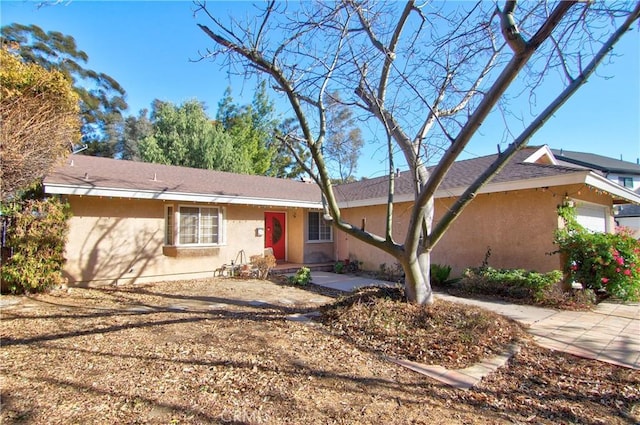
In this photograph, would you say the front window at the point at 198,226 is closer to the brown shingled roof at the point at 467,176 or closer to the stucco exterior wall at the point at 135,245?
the stucco exterior wall at the point at 135,245

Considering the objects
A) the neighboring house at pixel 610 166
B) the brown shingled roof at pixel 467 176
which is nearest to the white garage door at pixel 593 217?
the brown shingled roof at pixel 467 176

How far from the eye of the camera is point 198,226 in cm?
1073

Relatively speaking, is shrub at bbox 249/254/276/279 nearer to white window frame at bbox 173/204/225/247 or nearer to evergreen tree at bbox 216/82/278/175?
white window frame at bbox 173/204/225/247

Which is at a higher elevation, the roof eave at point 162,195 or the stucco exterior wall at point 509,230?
the roof eave at point 162,195

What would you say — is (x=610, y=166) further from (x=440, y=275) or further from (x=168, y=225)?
(x=168, y=225)

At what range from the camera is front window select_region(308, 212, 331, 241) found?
14.1 m

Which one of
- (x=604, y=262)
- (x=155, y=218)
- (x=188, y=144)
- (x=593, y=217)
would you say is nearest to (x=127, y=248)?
Answer: (x=155, y=218)

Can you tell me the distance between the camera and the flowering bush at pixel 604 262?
7.25m

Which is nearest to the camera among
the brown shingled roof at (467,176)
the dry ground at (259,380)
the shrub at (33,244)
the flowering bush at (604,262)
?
the dry ground at (259,380)

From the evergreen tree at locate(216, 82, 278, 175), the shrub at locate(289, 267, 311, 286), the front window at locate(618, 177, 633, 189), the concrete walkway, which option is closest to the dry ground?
the concrete walkway

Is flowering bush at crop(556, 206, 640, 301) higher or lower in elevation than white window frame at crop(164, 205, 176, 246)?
lower

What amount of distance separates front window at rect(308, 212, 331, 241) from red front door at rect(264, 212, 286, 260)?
3.96 ft

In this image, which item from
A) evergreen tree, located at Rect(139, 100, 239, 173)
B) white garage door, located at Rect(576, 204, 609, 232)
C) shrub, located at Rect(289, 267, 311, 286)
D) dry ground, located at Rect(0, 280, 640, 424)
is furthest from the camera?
evergreen tree, located at Rect(139, 100, 239, 173)

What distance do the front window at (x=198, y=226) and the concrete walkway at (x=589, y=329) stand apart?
7.38m
